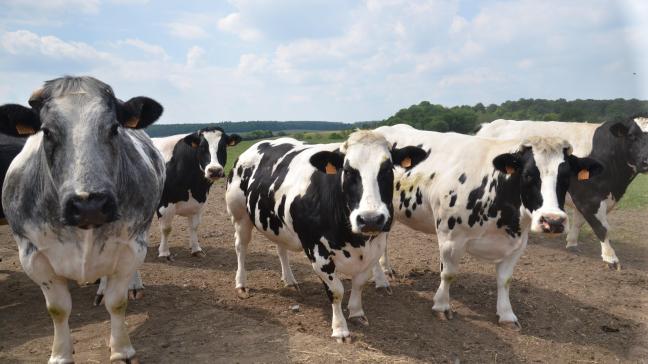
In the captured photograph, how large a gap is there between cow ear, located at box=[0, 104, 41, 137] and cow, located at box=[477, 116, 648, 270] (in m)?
8.46

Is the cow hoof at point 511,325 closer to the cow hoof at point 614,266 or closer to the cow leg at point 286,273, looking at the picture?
the cow leg at point 286,273

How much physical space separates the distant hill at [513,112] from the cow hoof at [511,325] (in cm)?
248

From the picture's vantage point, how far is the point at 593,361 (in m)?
5.04

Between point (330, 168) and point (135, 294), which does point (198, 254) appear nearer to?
point (135, 294)

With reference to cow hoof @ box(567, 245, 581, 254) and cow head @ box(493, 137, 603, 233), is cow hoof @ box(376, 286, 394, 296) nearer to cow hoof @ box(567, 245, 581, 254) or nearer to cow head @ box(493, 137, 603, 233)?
cow head @ box(493, 137, 603, 233)

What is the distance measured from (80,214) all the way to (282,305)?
3421 millimetres

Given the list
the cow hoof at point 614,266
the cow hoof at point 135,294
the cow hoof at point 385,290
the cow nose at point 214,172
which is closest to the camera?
the cow hoof at point 135,294

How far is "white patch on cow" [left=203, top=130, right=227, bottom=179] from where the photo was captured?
29.3 ft

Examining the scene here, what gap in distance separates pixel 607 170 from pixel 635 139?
2.31ft

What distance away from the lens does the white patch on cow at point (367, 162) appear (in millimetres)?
4496

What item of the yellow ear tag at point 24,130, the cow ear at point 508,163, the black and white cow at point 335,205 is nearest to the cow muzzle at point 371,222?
the black and white cow at point 335,205

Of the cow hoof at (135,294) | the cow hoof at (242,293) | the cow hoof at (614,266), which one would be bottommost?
the cow hoof at (614,266)

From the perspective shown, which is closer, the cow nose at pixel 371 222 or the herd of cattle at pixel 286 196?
the herd of cattle at pixel 286 196

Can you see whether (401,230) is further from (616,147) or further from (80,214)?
(80,214)
